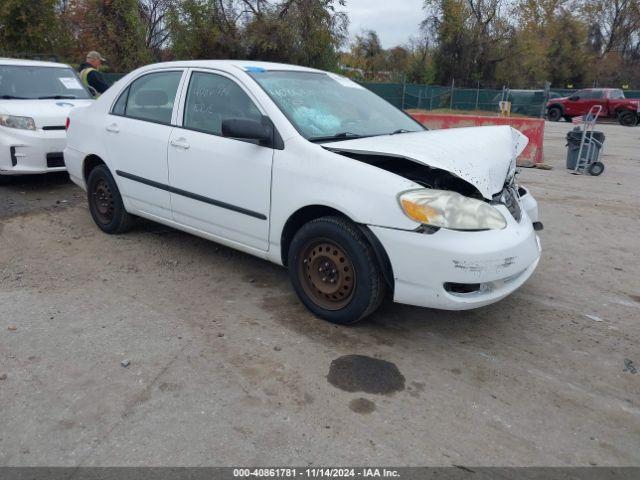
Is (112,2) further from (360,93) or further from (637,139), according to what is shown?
(360,93)

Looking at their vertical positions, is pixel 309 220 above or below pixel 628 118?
below

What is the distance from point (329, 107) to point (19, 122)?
4.58m

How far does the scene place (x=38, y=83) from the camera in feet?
25.7

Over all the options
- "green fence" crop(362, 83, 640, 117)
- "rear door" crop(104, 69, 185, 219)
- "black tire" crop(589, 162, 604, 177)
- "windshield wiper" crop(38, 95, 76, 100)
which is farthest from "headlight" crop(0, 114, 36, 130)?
"green fence" crop(362, 83, 640, 117)

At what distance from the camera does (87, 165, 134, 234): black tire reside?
17.1 ft

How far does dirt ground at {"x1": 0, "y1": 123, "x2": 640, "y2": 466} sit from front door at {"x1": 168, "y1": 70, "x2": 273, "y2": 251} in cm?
53

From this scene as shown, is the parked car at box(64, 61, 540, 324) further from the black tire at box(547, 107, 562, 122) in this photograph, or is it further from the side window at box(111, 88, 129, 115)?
the black tire at box(547, 107, 562, 122)

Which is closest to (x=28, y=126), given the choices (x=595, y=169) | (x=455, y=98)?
(x=595, y=169)

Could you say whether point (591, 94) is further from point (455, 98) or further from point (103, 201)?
point (103, 201)

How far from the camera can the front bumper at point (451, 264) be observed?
10.4 feet

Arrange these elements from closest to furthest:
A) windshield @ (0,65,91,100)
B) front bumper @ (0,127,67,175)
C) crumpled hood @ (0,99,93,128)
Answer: front bumper @ (0,127,67,175) → crumpled hood @ (0,99,93,128) → windshield @ (0,65,91,100)

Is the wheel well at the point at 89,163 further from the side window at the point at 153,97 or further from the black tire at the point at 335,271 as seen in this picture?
the black tire at the point at 335,271

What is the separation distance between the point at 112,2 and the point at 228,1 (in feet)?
24.4

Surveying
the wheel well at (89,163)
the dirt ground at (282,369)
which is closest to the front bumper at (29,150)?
the wheel well at (89,163)
